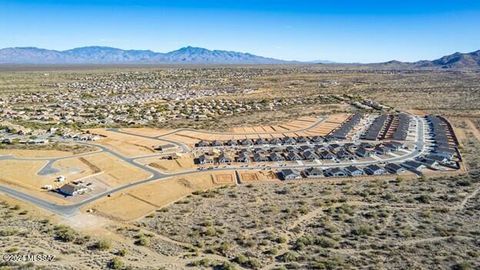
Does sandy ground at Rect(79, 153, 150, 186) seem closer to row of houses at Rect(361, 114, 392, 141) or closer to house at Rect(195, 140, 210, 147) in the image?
house at Rect(195, 140, 210, 147)

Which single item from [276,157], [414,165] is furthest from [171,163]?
[414,165]

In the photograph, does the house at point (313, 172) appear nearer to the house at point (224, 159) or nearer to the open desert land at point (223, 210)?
the open desert land at point (223, 210)

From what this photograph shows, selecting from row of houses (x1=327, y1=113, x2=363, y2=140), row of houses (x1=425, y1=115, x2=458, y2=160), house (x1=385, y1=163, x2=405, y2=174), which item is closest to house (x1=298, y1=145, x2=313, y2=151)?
row of houses (x1=327, y1=113, x2=363, y2=140)

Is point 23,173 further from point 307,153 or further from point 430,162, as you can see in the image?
point 430,162

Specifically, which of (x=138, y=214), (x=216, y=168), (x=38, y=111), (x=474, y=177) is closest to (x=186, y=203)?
(x=138, y=214)

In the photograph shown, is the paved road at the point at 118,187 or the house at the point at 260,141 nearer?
the paved road at the point at 118,187

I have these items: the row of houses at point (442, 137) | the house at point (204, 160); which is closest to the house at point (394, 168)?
the row of houses at point (442, 137)
